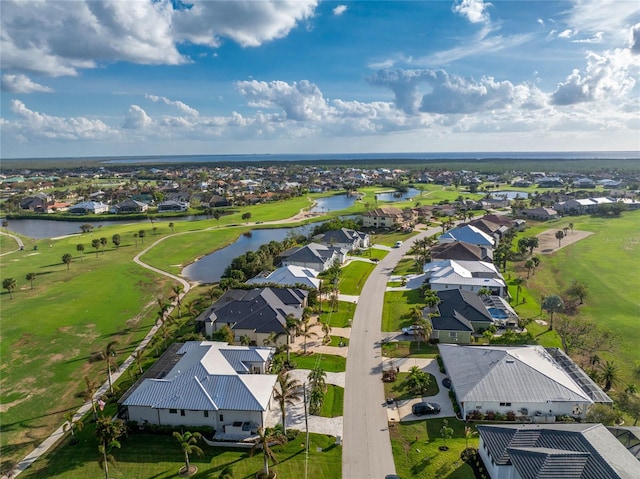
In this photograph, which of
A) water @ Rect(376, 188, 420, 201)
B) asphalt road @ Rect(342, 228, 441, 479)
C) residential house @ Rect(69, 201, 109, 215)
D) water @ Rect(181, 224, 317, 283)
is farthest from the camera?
water @ Rect(376, 188, 420, 201)

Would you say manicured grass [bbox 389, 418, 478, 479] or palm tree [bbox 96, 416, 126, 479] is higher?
palm tree [bbox 96, 416, 126, 479]

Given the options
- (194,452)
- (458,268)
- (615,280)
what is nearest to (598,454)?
(194,452)

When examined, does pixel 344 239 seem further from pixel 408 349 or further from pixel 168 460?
pixel 168 460

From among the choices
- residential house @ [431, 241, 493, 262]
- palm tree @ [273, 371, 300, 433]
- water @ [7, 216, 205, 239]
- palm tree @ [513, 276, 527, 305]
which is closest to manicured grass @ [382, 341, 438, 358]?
palm tree @ [273, 371, 300, 433]

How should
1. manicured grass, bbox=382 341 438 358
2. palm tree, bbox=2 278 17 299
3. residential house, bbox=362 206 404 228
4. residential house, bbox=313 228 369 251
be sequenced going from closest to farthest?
manicured grass, bbox=382 341 438 358, palm tree, bbox=2 278 17 299, residential house, bbox=313 228 369 251, residential house, bbox=362 206 404 228

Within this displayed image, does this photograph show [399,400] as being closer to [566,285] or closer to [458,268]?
[458,268]

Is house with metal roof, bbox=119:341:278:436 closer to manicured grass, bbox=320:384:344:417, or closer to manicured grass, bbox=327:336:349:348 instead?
manicured grass, bbox=320:384:344:417

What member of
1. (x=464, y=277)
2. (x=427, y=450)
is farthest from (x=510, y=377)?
(x=464, y=277)
